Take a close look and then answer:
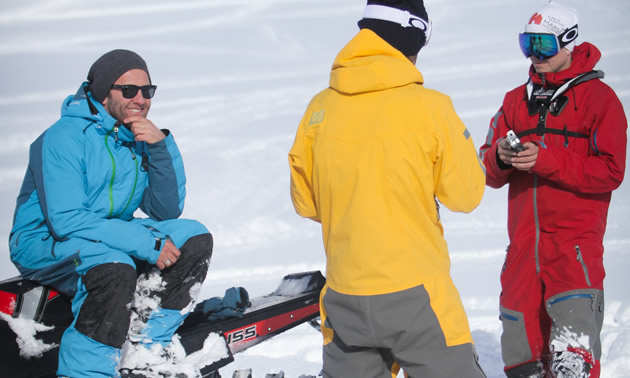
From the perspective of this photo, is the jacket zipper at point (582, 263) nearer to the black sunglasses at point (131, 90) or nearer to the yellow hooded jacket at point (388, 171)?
the yellow hooded jacket at point (388, 171)

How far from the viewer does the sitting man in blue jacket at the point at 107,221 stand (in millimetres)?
2148

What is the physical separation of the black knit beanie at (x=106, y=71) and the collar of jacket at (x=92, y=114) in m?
0.04

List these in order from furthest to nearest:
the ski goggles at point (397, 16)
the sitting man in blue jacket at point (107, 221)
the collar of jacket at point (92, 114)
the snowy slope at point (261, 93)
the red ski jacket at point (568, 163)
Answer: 1. the snowy slope at point (261, 93)
2. the red ski jacket at point (568, 163)
3. the collar of jacket at point (92, 114)
4. the sitting man in blue jacket at point (107, 221)
5. the ski goggles at point (397, 16)

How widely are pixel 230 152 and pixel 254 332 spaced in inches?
160

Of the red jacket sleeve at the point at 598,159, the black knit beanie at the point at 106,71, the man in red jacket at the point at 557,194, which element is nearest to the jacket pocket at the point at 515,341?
the man in red jacket at the point at 557,194

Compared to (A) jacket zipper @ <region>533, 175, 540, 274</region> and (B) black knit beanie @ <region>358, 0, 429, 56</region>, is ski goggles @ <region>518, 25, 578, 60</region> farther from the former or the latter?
(B) black knit beanie @ <region>358, 0, 429, 56</region>

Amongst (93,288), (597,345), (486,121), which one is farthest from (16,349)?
(486,121)

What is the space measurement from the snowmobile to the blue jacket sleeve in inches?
18.6

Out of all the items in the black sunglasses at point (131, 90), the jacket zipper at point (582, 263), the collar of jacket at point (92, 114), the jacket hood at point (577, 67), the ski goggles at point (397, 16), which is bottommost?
the jacket zipper at point (582, 263)

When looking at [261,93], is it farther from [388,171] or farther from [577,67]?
[388,171]

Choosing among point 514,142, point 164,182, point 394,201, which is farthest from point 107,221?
point 514,142

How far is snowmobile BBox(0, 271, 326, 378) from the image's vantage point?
7.05 feet

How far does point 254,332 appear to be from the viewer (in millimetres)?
2771

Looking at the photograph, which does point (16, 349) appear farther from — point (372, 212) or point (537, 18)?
point (537, 18)
